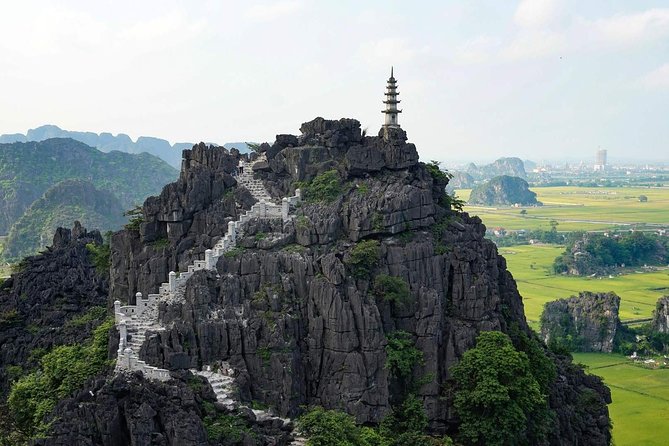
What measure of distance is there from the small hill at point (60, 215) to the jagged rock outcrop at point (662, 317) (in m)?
87.6

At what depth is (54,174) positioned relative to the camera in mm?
178625

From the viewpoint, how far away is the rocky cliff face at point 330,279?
39906mm

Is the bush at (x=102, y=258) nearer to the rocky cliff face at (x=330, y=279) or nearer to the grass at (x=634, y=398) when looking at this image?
the rocky cliff face at (x=330, y=279)

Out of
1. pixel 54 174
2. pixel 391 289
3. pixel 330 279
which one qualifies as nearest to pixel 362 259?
pixel 391 289

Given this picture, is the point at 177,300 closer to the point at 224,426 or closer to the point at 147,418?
the point at 224,426

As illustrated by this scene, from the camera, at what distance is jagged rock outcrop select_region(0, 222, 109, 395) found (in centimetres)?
4928

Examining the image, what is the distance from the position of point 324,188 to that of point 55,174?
14525cm

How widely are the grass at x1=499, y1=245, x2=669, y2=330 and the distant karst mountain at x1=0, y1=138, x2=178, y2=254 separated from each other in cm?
7462

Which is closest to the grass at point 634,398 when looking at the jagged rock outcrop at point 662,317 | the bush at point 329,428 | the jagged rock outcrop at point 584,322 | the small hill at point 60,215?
the jagged rock outcrop at point 584,322

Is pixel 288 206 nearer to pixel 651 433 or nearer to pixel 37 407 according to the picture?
pixel 37 407

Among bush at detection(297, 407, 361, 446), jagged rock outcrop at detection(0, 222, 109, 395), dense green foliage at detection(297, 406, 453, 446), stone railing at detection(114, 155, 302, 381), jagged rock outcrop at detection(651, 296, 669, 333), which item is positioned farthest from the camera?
jagged rock outcrop at detection(651, 296, 669, 333)

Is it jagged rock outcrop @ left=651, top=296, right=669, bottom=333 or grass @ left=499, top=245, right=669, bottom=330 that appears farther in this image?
grass @ left=499, top=245, right=669, bottom=330

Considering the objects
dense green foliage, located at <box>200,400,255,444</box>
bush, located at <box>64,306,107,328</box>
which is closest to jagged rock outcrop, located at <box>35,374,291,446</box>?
dense green foliage, located at <box>200,400,255,444</box>

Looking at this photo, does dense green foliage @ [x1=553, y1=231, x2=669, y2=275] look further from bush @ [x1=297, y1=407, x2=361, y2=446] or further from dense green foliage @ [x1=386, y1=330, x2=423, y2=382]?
bush @ [x1=297, y1=407, x2=361, y2=446]
